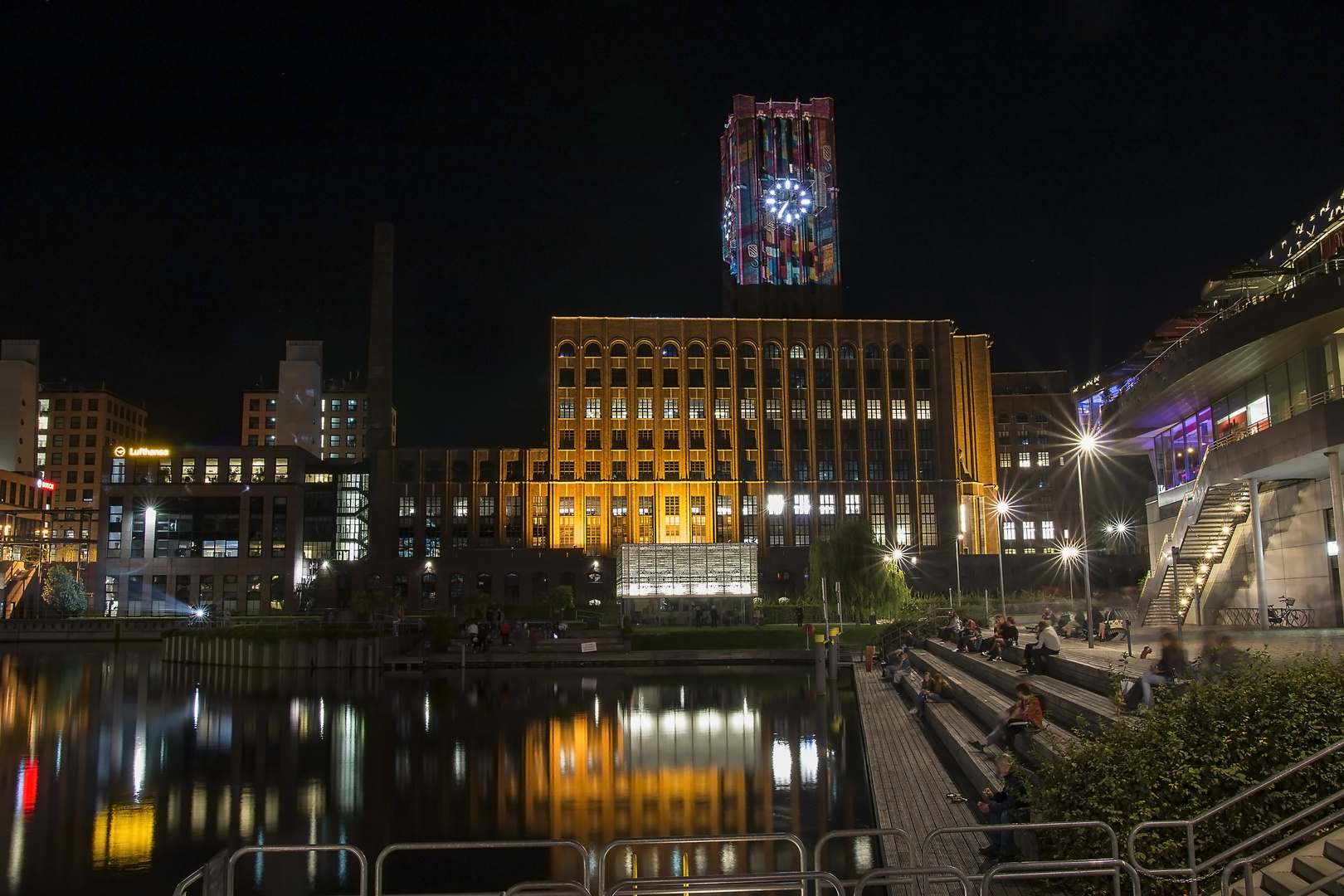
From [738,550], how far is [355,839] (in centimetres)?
4783

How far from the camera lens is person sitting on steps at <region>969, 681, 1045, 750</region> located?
16.4 m

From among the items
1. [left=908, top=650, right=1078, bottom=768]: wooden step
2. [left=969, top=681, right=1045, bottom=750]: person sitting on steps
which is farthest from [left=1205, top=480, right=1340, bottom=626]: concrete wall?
[left=969, top=681, right=1045, bottom=750]: person sitting on steps

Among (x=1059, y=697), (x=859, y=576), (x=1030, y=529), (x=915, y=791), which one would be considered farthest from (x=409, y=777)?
(x=1030, y=529)

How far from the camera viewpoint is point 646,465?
9206cm

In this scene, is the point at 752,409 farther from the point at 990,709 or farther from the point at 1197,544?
the point at 990,709

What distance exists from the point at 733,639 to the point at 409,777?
1213 inches

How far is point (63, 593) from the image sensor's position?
90.6 metres

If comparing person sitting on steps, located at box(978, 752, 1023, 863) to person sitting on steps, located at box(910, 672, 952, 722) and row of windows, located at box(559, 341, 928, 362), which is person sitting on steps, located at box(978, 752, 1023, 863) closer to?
person sitting on steps, located at box(910, 672, 952, 722)

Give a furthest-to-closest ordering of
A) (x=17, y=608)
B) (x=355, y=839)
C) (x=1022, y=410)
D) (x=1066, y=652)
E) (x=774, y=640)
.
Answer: (x=1022, y=410)
(x=17, y=608)
(x=774, y=640)
(x=1066, y=652)
(x=355, y=839)

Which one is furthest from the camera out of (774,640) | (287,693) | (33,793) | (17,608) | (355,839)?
(17,608)

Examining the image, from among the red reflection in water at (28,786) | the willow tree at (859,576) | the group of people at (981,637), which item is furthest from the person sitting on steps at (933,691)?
the willow tree at (859,576)

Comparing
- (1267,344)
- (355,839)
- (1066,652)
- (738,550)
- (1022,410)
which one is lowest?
(355,839)

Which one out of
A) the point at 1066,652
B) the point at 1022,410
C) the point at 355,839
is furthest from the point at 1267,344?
the point at 1022,410

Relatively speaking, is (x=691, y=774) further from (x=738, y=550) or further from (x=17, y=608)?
(x=17, y=608)
